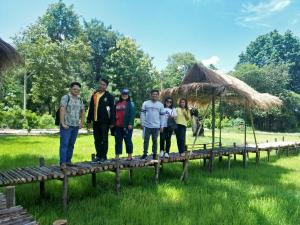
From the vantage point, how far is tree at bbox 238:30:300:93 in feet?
194

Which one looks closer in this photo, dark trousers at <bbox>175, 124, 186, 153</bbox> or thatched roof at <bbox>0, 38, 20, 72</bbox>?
thatched roof at <bbox>0, 38, 20, 72</bbox>

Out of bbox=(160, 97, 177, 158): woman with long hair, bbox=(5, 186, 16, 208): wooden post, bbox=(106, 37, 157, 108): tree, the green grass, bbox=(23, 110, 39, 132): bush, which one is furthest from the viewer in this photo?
bbox=(106, 37, 157, 108): tree

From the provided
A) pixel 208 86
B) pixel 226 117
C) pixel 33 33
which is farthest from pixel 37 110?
pixel 208 86

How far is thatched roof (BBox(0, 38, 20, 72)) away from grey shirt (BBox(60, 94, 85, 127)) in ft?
4.13

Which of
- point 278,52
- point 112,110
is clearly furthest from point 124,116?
point 278,52

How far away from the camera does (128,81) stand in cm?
3972

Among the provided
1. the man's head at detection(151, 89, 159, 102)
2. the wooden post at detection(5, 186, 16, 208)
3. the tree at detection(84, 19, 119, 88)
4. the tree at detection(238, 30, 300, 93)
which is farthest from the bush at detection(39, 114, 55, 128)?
the tree at detection(238, 30, 300, 93)

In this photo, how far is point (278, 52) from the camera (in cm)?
6200

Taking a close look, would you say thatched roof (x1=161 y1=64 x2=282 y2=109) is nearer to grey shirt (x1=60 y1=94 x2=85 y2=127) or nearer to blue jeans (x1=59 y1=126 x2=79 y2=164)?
grey shirt (x1=60 y1=94 x2=85 y2=127)

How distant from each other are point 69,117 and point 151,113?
218 centimetres

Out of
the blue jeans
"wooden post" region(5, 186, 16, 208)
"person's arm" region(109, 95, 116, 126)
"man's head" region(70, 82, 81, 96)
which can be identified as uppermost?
"man's head" region(70, 82, 81, 96)

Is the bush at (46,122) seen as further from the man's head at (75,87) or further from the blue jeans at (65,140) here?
the man's head at (75,87)

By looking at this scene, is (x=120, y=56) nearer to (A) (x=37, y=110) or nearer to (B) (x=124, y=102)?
(A) (x=37, y=110)

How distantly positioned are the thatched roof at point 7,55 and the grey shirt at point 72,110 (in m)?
1.26
